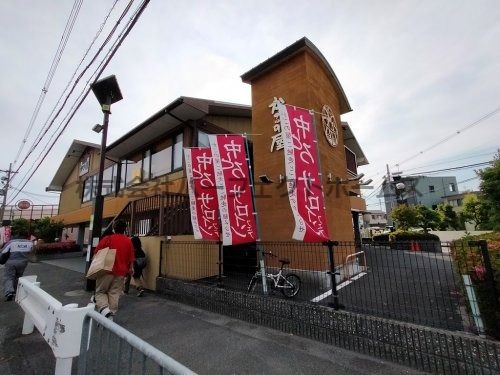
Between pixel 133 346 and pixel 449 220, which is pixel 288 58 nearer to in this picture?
pixel 133 346

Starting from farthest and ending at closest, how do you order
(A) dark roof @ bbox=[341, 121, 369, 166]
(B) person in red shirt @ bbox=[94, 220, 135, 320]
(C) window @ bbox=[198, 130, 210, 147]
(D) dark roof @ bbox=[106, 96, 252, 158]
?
(A) dark roof @ bbox=[341, 121, 369, 166] → (C) window @ bbox=[198, 130, 210, 147] → (D) dark roof @ bbox=[106, 96, 252, 158] → (B) person in red shirt @ bbox=[94, 220, 135, 320]

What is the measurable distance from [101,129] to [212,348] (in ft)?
26.4

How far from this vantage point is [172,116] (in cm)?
1064

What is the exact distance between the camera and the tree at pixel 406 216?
76.4ft

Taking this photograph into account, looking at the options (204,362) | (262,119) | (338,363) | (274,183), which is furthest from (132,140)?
(338,363)

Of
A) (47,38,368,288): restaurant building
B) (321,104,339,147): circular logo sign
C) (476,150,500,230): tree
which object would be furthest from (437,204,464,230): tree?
(321,104,339,147): circular logo sign

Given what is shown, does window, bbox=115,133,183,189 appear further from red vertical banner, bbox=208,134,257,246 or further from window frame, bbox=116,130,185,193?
red vertical banner, bbox=208,134,257,246

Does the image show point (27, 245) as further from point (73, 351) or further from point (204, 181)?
point (73, 351)

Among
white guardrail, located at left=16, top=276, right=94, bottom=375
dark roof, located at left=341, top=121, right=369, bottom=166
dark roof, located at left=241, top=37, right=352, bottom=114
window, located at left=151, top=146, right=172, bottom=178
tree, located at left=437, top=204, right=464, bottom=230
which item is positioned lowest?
white guardrail, located at left=16, top=276, right=94, bottom=375

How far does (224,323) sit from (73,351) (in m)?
3.23

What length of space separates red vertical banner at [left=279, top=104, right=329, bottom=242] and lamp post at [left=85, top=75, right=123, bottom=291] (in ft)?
20.7

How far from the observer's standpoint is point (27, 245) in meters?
7.18

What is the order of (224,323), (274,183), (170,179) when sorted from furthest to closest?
(170,179) < (274,183) < (224,323)

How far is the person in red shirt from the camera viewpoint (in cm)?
488
